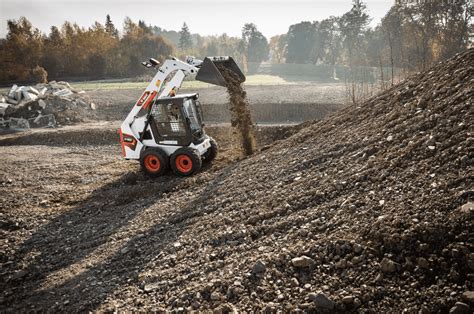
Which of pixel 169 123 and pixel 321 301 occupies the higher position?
pixel 169 123

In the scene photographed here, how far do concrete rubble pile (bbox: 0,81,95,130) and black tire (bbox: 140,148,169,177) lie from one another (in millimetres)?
12311

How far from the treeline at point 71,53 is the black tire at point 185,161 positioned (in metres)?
37.5

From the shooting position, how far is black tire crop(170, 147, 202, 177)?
8644 mm

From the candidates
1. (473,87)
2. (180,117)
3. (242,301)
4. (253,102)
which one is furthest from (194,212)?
(253,102)

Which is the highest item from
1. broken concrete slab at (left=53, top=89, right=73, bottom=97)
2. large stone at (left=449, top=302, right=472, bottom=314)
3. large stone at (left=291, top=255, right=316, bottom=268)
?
broken concrete slab at (left=53, top=89, right=73, bottom=97)

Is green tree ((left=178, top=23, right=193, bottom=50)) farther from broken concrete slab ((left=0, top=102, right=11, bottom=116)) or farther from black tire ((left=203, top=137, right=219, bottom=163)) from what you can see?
black tire ((left=203, top=137, right=219, bottom=163))

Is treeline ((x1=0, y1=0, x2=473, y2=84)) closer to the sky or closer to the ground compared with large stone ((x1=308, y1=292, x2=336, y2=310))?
closer to the sky

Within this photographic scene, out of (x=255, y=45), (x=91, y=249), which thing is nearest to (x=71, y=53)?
(x=255, y=45)

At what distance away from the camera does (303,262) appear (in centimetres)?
348

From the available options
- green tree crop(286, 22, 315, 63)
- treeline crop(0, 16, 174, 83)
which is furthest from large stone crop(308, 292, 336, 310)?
green tree crop(286, 22, 315, 63)

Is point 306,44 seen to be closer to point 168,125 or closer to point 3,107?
point 3,107

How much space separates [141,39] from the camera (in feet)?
171

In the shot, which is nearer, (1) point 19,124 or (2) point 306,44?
(1) point 19,124

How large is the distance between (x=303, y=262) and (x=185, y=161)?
581 centimetres
